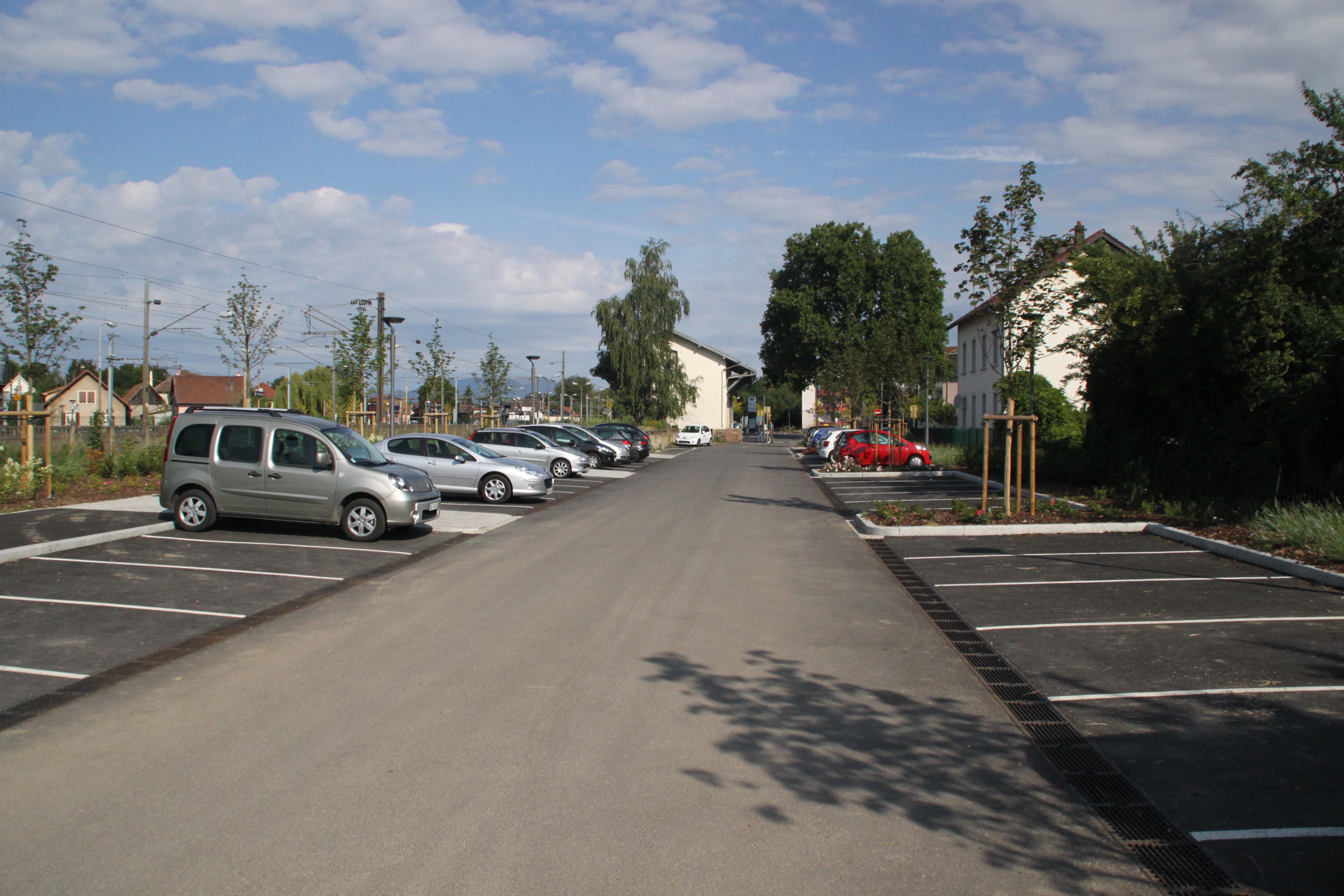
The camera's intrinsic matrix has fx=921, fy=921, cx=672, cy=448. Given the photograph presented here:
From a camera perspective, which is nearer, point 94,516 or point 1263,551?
point 1263,551

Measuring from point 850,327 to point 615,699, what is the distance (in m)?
60.6

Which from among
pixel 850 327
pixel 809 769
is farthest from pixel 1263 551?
pixel 850 327

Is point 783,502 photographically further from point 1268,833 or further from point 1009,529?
point 1268,833

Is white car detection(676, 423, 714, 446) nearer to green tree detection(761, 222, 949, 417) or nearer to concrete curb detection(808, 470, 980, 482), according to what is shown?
green tree detection(761, 222, 949, 417)

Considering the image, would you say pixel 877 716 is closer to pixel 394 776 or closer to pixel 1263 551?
pixel 394 776

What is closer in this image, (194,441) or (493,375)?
(194,441)

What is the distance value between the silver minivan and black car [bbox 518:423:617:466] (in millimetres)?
19767

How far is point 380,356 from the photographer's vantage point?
30125 millimetres

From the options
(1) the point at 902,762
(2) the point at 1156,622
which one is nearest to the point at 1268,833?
(1) the point at 902,762

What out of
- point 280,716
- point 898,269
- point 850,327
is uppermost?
point 898,269

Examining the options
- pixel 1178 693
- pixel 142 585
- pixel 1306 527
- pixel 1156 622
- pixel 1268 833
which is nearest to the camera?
pixel 1268 833

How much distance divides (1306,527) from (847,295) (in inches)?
2164

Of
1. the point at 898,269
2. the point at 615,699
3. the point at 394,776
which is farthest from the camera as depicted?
the point at 898,269

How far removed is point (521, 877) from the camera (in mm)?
3707
